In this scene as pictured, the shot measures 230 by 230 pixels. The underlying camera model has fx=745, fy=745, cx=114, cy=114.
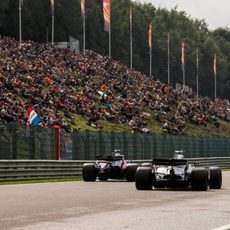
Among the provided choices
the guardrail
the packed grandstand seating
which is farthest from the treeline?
the guardrail

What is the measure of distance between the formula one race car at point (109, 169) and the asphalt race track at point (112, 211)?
297 inches

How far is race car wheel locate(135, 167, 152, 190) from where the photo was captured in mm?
19656

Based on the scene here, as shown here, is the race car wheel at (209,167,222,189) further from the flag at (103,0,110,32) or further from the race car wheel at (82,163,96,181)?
the flag at (103,0,110,32)

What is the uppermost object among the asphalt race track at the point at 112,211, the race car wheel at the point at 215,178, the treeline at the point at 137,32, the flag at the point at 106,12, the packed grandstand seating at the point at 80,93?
the treeline at the point at 137,32

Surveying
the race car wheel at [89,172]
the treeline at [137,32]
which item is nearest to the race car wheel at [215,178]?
the race car wheel at [89,172]

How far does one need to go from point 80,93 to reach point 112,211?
119 ft

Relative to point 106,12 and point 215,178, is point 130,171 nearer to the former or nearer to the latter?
point 215,178

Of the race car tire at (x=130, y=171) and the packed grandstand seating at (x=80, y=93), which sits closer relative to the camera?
the race car tire at (x=130, y=171)

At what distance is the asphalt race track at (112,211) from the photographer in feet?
35.3

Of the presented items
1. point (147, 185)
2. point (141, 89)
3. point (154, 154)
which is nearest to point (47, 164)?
point (147, 185)

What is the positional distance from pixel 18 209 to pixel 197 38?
134m

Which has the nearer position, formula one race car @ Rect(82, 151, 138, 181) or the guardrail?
the guardrail

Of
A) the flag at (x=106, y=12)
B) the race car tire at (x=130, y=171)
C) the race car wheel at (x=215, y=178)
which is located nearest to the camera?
the race car wheel at (x=215, y=178)

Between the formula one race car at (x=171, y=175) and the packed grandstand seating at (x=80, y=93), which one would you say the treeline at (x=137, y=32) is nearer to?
the packed grandstand seating at (x=80, y=93)
